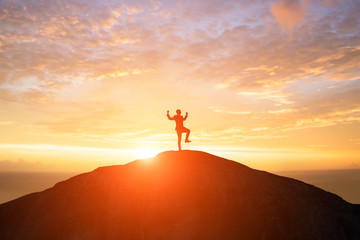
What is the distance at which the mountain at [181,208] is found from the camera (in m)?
18.6

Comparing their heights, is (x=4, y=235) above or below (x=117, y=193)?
below

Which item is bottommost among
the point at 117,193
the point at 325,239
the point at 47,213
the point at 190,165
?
the point at 325,239

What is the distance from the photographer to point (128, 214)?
64.3 ft

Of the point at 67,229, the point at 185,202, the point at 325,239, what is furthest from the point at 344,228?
the point at 67,229

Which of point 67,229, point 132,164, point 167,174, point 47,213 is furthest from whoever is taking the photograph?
point 132,164

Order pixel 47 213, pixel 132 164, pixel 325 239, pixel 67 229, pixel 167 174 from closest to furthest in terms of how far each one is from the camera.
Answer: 1. pixel 325 239
2. pixel 67 229
3. pixel 47 213
4. pixel 167 174
5. pixel 132 164

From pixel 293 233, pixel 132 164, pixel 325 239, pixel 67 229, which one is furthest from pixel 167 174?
pixel 325 239

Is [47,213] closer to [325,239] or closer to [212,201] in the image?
[212,201]

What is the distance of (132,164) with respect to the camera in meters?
24.7

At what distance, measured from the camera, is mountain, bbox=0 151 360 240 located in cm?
1864

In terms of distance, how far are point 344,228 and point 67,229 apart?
18.3 meters

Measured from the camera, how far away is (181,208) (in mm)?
19531

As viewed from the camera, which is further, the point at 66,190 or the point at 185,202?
the point at 66,190

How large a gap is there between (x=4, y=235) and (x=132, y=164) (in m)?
10.1
